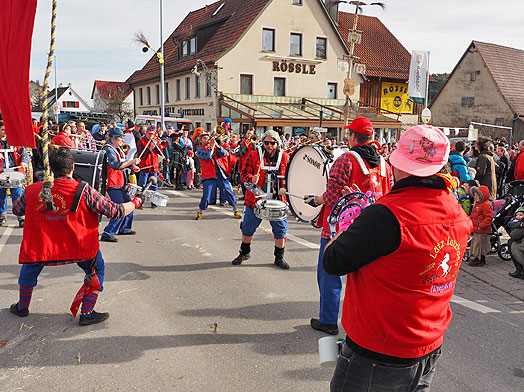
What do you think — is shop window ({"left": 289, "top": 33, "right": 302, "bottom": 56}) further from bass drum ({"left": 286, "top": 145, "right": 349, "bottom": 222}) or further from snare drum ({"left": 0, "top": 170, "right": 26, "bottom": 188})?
bass drum ({"left": 286, "top": 145, "right": 349, "bottom": 222})

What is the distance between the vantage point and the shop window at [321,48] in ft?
101

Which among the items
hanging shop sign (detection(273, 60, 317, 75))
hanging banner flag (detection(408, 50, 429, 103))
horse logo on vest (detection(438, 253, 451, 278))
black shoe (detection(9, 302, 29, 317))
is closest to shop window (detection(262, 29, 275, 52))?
hanging shop sign (detection(273, 60, 317, 75))

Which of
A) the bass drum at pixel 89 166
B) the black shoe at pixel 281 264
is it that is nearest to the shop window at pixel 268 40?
the bass drum at pixel 89 166

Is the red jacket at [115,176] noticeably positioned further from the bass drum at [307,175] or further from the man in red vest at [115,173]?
the bass drum at [307,175]

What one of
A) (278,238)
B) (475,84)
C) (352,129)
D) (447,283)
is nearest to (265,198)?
(278,238)

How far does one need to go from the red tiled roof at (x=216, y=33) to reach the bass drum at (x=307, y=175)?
2314cm

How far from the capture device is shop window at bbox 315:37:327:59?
30.9 metres

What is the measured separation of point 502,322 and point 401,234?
3.69 meters

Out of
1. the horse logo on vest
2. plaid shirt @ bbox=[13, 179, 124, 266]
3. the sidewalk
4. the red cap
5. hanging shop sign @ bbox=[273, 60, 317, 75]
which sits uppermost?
hanging shop sign @ bbox=[273, 60, 317, 75]

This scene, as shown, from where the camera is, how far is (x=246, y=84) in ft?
93.6

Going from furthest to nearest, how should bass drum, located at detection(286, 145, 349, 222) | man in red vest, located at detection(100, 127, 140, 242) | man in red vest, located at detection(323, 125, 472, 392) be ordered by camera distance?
man in red vest, located at detection(100, 127, 140, 242)
bass drum, located at detection(286, 145, 349, 222)
man in red vest, located at detection(323, 125, 472, 392)

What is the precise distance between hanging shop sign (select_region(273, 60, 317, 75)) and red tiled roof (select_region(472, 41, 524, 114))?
14013 mm

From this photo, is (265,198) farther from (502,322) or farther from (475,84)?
(475,84)

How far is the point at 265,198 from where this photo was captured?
626cm
